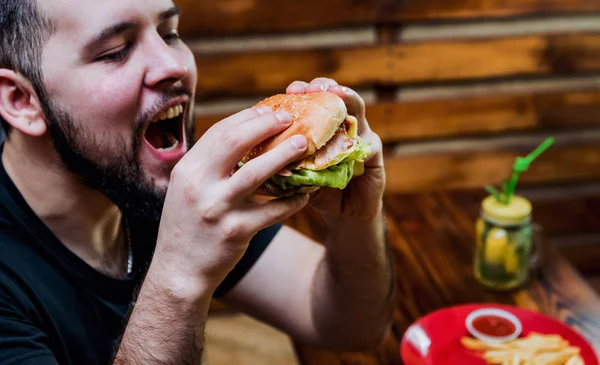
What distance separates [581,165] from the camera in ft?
13.4

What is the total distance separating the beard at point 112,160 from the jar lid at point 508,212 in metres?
1.01

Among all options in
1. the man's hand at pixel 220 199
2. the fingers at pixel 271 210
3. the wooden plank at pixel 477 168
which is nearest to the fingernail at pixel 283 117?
the man's hand at pixel 220 199

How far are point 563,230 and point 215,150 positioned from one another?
11.9ft

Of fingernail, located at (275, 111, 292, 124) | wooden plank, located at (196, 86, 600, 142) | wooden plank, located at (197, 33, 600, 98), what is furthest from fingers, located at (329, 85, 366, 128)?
wooden plank, located at (196, 86, 600, 142)

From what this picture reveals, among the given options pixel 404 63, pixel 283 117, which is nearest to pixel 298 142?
pixel 283 117

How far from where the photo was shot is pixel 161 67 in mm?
1511

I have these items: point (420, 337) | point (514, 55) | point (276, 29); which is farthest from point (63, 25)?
point (514, 55)

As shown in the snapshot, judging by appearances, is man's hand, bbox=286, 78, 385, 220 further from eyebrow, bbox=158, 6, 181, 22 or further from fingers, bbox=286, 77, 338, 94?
eyebrow, bbox=158, 6, 181, 22

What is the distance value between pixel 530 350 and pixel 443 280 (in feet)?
1.79

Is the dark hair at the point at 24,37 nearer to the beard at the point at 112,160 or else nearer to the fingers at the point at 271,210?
the beard at the point at 112,160

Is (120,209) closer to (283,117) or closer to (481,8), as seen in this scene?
(283,117)

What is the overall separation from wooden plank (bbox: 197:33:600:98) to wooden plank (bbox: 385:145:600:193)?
0.47 metres

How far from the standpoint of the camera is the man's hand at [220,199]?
3.62 feet

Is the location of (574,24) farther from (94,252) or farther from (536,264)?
(94,252)
